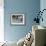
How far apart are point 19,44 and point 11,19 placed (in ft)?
5.78

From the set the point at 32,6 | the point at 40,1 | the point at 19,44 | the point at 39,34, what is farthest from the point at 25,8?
the point at 39,34

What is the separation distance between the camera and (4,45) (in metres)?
3.98

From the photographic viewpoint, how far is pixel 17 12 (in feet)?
18.1

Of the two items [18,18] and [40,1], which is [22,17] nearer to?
[18,18]

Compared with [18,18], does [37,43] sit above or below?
below

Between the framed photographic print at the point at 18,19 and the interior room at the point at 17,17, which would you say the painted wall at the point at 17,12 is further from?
the framed photographic print at the point at 18,19

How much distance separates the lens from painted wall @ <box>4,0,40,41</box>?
551cm

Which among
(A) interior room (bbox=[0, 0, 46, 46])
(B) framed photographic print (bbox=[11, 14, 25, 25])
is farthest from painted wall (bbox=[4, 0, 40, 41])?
(B) framed photographic print (bbox=[11, 14, 25, 25])

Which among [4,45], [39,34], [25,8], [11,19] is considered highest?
[25,8]

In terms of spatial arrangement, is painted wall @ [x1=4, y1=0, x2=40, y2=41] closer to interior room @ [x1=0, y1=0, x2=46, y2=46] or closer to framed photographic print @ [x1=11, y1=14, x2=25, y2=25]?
interior room @ [x1=0, y1=0, x2=46, y2=46]

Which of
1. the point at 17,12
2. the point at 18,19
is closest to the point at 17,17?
the point at 18,19

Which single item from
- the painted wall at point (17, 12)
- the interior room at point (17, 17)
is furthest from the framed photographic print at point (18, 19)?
the painted wall at point (17, 12)

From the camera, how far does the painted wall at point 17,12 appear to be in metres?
5.51

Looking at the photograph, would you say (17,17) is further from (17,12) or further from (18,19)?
(17,12)
